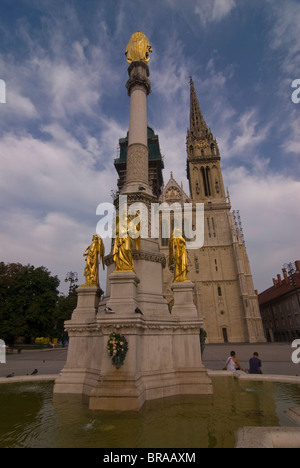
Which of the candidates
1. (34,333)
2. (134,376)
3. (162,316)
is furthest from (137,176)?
(34,333)

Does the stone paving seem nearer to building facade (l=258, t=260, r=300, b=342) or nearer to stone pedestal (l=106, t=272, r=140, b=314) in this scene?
stone pedestal (l=106, t=272, r=140, b=314)

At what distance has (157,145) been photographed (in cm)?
4778

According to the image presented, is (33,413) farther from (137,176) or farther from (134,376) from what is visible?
(137,176)

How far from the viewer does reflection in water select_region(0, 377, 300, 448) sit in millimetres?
3824

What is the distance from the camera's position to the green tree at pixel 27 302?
93.0 ft

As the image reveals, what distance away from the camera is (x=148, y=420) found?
479cm

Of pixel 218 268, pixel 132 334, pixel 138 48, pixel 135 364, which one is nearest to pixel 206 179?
pixel 218 268

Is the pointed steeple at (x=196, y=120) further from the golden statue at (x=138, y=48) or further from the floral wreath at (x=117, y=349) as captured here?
the floral wreath at (x=117, y=349)

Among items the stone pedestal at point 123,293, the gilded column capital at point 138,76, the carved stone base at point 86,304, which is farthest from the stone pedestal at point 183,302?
the gilded column capital at point 138,76

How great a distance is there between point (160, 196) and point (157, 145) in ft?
31.5

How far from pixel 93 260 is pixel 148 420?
532 centimetres

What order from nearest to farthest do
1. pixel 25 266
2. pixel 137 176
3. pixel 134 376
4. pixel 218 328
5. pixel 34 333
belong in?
1. pixel 134 376
2. pixel 137 176
3. pixel 34 333
4. pixel 25 266
5. pixel 218 328

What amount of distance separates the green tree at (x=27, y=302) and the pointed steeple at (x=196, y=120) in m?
44.9

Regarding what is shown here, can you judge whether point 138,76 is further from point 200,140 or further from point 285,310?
point 200,140
